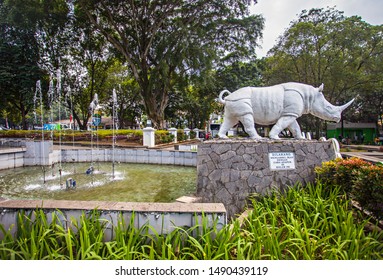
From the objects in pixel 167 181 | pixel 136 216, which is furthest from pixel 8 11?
pixel 136 216

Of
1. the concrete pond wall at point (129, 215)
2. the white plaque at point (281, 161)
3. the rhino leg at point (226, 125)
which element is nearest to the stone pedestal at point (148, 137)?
the rhino leg at point (226, 125)

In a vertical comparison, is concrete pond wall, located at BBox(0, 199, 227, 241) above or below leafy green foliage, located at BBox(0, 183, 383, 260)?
above

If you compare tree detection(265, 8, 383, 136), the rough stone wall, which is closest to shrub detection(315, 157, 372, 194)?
the rough stone wall

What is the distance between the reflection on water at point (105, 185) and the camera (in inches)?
225

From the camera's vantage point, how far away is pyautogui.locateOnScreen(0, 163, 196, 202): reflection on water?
18.8 feet

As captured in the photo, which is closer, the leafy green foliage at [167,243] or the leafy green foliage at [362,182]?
the leafy green foliage at [167,243]

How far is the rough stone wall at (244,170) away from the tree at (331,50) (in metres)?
14.1

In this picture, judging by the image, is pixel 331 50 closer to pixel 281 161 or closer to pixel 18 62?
pixel 281 161

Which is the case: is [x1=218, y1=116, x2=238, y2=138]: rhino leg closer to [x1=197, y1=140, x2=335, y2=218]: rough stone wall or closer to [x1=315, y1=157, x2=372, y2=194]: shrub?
[x1=197, y1=140, x2=335, y2=218]: rough stone wall

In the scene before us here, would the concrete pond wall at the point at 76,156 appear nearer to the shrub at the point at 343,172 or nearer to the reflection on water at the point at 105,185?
the reflection on water at the point at 105,185

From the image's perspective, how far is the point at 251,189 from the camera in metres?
4.57

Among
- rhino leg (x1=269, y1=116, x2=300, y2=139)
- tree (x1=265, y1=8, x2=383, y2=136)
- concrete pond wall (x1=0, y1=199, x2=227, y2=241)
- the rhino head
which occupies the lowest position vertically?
concrete pond wall (x1=0, y1=199, x2=227, y2=241)

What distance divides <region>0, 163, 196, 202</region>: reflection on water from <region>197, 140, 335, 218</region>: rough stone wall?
1.44m

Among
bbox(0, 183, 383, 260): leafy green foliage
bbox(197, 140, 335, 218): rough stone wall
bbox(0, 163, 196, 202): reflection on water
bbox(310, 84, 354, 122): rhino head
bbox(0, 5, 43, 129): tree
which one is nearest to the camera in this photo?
bbox(0, 183, 383, 260): leafy green foliage
